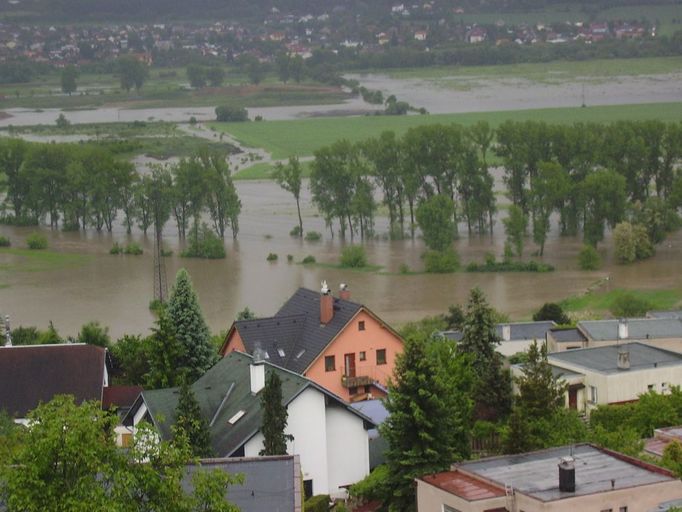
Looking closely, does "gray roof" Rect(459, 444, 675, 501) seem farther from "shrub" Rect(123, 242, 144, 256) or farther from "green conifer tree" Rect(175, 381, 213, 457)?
"shrub" Rect(123, 242, 144, 256)

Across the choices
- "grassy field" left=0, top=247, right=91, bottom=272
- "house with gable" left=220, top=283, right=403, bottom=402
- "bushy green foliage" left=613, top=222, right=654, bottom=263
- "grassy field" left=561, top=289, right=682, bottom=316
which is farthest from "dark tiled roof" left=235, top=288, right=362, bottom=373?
"grassy field" left=0, top=247, right=91, bottom=272

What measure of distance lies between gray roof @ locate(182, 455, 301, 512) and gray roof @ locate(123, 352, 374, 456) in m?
4.27

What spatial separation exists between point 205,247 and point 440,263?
22.5ft

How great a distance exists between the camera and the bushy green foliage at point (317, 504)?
17181mm

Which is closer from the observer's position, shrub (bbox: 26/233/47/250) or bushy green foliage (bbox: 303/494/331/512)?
bushy green foliage (bbox: 303/494/331/512)

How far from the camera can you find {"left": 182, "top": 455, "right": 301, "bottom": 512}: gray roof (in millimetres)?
13336

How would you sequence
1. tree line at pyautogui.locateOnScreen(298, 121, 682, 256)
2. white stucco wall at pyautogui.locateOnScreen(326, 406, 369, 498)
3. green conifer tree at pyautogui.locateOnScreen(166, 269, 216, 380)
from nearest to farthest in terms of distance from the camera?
white stucco wall at pyautogui.locateOnScreen(326, 406, 369, 498) < green conifer tree at pyautogui.locateOnScreen(166, 269, 216, 380) < tree line at pyautogui.locateOnScreen(298, 121, 682, 256)

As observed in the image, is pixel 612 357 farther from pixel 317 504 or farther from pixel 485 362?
pixel 317 504

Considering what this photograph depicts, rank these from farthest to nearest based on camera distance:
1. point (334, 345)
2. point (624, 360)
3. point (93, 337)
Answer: point (93, 337), point (334, 345), point (624, 360)

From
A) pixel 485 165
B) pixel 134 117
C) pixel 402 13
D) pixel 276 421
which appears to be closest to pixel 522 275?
pixel 485 165

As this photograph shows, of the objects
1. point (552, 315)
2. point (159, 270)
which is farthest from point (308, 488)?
point (159, 270)

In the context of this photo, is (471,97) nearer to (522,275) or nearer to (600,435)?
(522,275)

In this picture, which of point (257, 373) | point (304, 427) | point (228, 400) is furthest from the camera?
point (228, 400)

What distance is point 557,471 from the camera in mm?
15195
